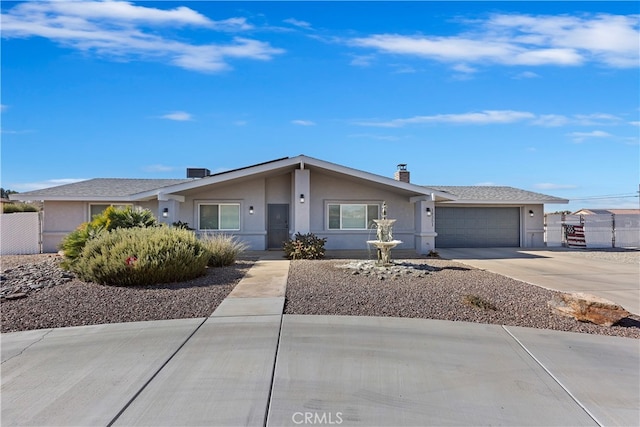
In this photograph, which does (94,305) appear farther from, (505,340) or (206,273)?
(505,340)

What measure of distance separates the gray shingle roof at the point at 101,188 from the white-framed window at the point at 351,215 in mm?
8994

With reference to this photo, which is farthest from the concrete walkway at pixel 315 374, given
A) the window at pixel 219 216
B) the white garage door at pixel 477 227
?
the white garage door at pixel 477 227

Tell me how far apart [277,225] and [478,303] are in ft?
40.3

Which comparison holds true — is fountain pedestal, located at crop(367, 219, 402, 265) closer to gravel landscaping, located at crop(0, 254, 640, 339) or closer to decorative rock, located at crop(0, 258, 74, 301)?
gravel landscaping, located at crop(0, 254, 640, 339)

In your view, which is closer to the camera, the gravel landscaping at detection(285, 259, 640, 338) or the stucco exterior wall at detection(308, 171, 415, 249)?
the gravel landscaping at detection(285, 259, 640, 338)

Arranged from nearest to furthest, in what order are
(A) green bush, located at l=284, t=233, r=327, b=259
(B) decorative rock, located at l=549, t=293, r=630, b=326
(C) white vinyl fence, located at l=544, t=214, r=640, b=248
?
1. (B) decorative rock, located at l=549, t=293, r=630, b=326
2. (A) green bush, located at l=284, t=233, r=327, b=259
3. (C) white vinyl fence, located at l=544, t=214, r=640, b=248

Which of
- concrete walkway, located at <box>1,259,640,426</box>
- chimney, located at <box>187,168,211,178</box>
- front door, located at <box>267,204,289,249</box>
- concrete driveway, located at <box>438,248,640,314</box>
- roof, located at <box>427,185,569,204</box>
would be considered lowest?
concrete walkway, located at <box>1,259,640,426</box>

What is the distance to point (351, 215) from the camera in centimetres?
1836

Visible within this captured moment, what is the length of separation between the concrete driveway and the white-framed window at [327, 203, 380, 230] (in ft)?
13.4

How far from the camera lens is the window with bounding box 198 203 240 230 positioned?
18.2m

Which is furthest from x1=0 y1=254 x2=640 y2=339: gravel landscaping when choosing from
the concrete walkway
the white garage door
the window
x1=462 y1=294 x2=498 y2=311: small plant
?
the white garage door

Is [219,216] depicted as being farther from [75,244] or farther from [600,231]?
[600,231]

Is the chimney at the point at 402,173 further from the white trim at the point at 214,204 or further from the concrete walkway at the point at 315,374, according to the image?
the concrete walkway at the point at 315,374

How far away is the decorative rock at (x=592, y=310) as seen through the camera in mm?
6441
